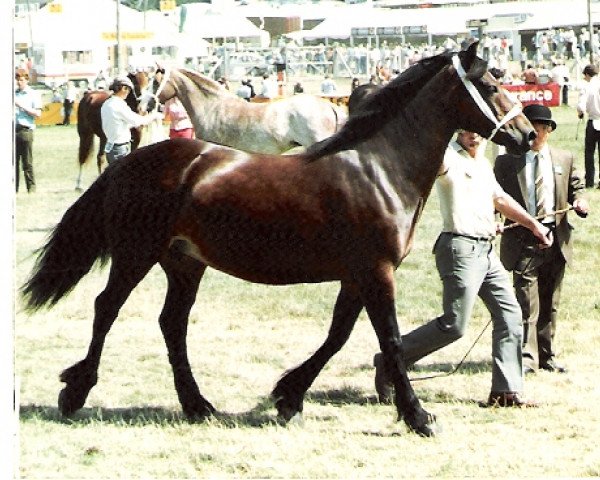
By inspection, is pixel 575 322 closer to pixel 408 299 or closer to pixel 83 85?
pixel 408 299

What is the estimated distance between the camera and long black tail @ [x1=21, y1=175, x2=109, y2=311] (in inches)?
299

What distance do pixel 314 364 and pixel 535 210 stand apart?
224 centimetres

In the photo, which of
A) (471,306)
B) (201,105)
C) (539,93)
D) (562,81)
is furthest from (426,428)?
(562,81)

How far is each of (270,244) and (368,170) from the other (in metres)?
0.66

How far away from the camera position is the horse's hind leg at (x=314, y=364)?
24.3 ft

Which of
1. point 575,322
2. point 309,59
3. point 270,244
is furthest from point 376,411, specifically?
point 309,59

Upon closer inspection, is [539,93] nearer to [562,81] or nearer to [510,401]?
[562,81]

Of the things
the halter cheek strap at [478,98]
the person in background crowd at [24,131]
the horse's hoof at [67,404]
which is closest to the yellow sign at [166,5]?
the person in background crowd at [24,131]

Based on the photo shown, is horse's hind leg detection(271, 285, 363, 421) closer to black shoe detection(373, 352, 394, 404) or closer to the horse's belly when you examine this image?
the horse's belly

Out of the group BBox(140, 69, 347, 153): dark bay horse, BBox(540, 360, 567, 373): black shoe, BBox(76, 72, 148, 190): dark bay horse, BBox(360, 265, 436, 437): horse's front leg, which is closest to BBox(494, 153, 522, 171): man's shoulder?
BBox(540, 360, 567, 373): black shoe

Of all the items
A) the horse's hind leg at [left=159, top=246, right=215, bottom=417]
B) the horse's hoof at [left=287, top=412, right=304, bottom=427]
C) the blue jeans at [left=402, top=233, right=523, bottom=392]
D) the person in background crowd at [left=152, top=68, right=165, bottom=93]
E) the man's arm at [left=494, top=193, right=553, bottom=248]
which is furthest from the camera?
the person in background crowd at [left=152, top=68, right=165, bottom=93]

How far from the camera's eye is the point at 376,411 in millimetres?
7832

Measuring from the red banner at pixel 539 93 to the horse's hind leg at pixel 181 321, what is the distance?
2934 centimetres

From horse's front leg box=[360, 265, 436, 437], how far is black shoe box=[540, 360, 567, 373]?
2.15 m
